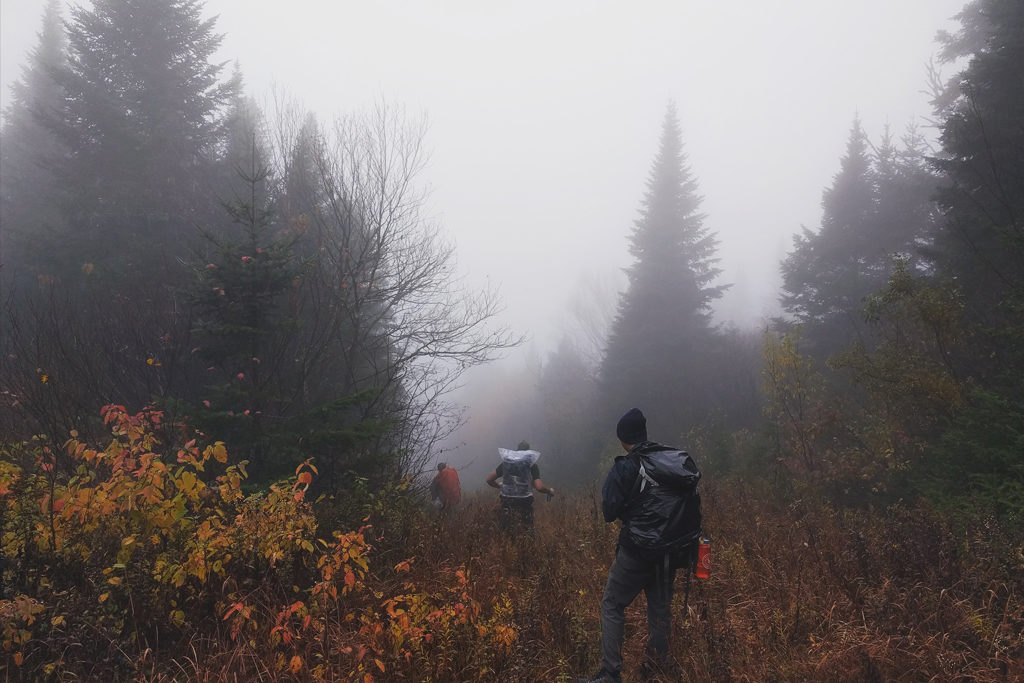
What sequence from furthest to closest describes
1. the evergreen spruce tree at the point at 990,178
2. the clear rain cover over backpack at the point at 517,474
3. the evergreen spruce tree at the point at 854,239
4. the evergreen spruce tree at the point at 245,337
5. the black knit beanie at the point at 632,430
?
the evergreen spruce tree at the point at 854,239
the clear rain cover over backpack at the point at 517,474
the evergreen spruce tree at the point at 990,178
the evergreen spruce tree at the point at 245,337
the black knit beanie at the point at 632,430

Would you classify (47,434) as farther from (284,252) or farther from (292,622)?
(292,622)

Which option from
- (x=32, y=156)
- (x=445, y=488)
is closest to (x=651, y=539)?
(x=445, y=488)

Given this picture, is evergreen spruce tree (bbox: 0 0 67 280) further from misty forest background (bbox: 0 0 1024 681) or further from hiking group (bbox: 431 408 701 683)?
hiking group (bbox: 431 408 701 683)

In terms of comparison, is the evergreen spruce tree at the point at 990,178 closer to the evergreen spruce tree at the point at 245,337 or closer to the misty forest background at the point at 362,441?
the misty forest background at the point at 362,441

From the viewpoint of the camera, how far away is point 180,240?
11.1m

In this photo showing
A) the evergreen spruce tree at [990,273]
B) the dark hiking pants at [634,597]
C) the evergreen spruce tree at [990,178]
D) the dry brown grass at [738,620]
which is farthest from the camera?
the evergreen spruce tree at [990,178]

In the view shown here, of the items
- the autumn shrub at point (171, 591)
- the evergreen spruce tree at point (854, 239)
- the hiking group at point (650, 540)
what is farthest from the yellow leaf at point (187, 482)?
the evergreen spruce tree at point (854, 239)

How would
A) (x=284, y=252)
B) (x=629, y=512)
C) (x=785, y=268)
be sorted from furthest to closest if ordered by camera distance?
(x=785, y=268) → (x=284, y=252) → (x=629, y=512)

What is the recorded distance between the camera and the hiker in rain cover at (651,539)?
330 centimetres

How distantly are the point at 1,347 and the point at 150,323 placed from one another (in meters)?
3.58

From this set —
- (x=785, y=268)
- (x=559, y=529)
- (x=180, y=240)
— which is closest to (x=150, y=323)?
(x=180, y=240)

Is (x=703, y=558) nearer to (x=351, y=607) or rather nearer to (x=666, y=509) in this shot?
(x=666, y=509)

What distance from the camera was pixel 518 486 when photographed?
7.24 meters

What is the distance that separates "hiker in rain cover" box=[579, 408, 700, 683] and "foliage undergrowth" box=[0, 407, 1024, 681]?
11.1 inches
